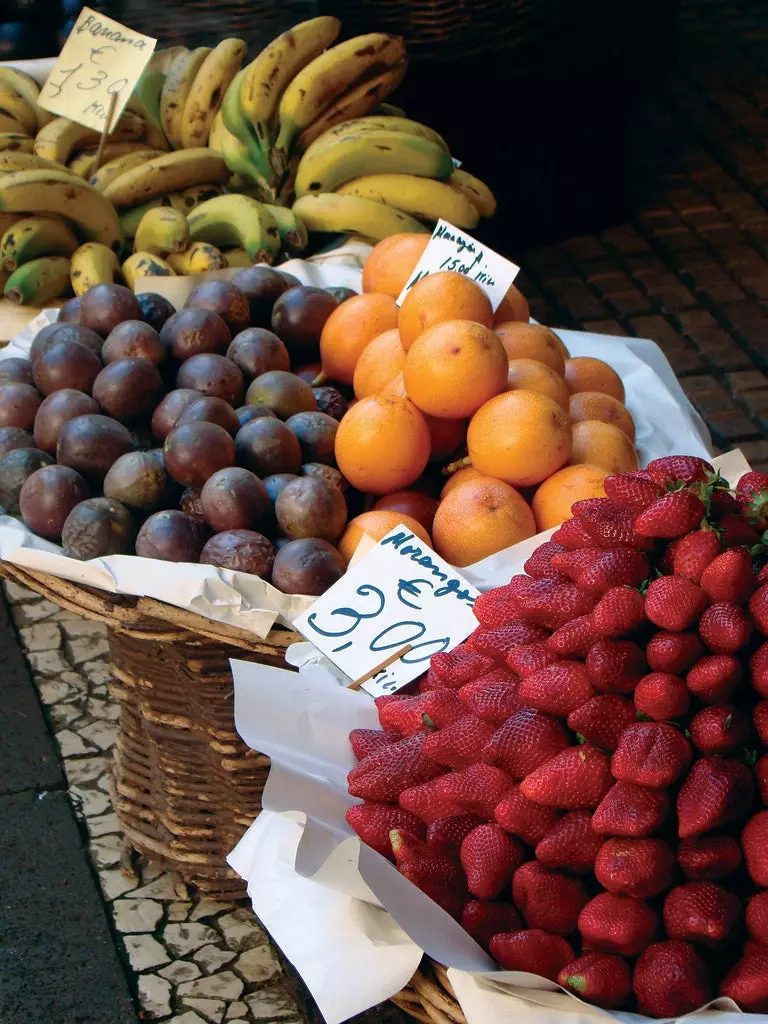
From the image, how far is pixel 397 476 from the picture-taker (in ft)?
5.48

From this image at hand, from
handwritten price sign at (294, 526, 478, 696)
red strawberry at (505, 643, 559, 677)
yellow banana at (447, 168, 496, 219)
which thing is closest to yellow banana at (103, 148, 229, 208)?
yellow banana at (447, 168, 496, 219)

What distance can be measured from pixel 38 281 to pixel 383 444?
3.74ft

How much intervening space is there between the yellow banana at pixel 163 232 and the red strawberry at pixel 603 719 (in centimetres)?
171

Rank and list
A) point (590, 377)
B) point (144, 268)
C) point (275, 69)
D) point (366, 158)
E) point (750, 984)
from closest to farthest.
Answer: point (750, 984) → point (590, 377) → point (144, 268) → point (366, 158) → point (275, 69)

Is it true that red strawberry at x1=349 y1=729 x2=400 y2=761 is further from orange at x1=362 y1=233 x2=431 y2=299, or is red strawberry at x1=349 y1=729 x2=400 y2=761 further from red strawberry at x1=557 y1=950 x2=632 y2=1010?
orange at x1=362 y1=233 x2=431 y2=299

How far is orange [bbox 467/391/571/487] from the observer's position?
160cm

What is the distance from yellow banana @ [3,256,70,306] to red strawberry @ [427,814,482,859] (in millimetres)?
1677

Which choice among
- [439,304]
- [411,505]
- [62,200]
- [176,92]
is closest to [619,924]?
[411,505]

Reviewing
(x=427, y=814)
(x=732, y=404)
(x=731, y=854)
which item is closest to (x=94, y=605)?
(x=427, y=814)

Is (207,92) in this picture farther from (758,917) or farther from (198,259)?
(758,917)

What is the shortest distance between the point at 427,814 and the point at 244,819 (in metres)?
0.77

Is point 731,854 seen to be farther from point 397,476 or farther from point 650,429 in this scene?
point 650,429

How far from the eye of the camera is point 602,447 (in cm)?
170

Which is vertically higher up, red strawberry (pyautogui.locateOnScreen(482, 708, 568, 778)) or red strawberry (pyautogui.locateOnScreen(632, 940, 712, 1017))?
red strawberry (pyautogui.locateOnScreen(482, 708, 568, 778))
